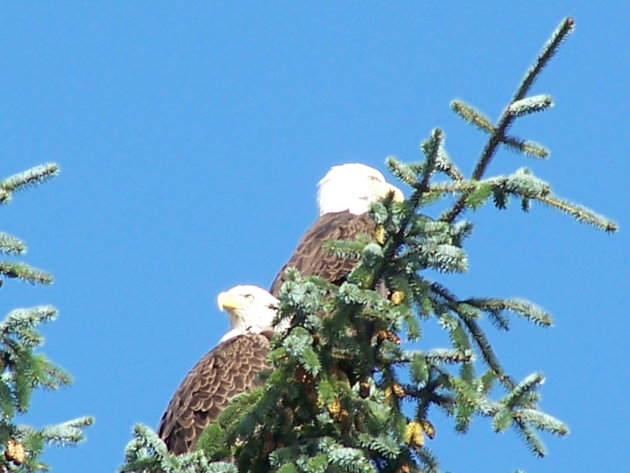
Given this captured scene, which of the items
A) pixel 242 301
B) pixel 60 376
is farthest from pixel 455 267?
pixel 242 301

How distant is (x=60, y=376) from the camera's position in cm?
458

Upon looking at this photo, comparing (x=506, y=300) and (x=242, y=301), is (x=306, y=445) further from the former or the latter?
(x=242, y=301)

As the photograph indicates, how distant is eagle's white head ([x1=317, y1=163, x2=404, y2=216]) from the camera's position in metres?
8.77

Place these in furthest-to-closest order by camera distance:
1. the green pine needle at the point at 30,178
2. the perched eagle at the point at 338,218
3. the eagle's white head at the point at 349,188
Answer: the eagle's white head at the point at 349,188, the perched eagle at the point at 338,218, the green pine needle at the point at 30,178

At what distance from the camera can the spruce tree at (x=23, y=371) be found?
4324mm

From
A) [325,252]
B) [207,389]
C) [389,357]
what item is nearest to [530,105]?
[389,357]

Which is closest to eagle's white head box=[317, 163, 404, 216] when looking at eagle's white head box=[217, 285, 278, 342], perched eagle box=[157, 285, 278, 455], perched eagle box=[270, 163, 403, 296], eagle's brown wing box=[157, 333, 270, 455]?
perched eagle box=[270, 163, 403, 296]

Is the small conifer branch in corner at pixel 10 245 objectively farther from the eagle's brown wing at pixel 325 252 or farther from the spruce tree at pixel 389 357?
the eagle's brown wing at pixel 325 252

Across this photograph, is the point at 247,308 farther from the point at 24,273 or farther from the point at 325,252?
the point at 24,273

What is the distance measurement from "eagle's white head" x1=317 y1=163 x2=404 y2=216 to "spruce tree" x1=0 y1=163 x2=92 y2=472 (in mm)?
4252

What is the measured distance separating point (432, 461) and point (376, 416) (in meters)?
0.28

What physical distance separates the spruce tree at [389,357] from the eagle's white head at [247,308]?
9.73ft

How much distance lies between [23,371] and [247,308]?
3.43 meters

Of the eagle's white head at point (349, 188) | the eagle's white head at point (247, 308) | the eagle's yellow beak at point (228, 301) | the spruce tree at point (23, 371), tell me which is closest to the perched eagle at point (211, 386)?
the eagle's white head at point (247, 308)
